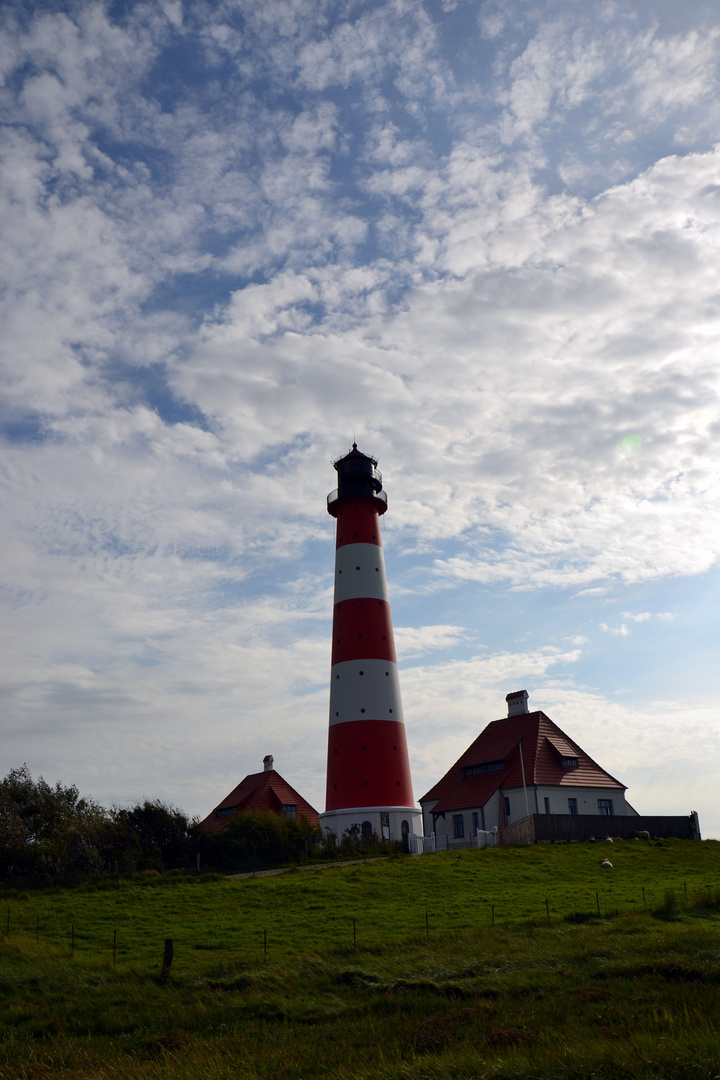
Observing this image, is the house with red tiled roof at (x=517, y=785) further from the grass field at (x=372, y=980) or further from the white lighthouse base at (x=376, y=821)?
the grass field at (x=372, y=980)

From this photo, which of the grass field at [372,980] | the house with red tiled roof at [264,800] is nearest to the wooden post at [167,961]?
the grass field at [372,980]

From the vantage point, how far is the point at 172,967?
19.3m

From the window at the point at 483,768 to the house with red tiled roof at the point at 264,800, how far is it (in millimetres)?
11285

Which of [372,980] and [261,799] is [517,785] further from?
[372,980]

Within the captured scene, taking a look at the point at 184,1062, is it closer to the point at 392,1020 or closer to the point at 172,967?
the point at 392,1020

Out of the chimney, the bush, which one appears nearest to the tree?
the bush

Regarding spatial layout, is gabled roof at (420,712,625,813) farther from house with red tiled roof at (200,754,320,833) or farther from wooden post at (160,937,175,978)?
wooden post at (160,937,175,978)

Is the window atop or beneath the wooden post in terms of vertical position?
atop

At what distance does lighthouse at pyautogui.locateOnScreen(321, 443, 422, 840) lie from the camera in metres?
45.8

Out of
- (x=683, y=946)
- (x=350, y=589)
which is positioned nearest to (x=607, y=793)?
(x=350, y=589)

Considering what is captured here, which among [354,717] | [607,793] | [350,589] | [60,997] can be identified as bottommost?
[60,997]

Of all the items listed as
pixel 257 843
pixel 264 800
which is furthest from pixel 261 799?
pixel 257 843

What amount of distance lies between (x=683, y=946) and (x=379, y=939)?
793cm

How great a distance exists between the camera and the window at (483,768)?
161ft
